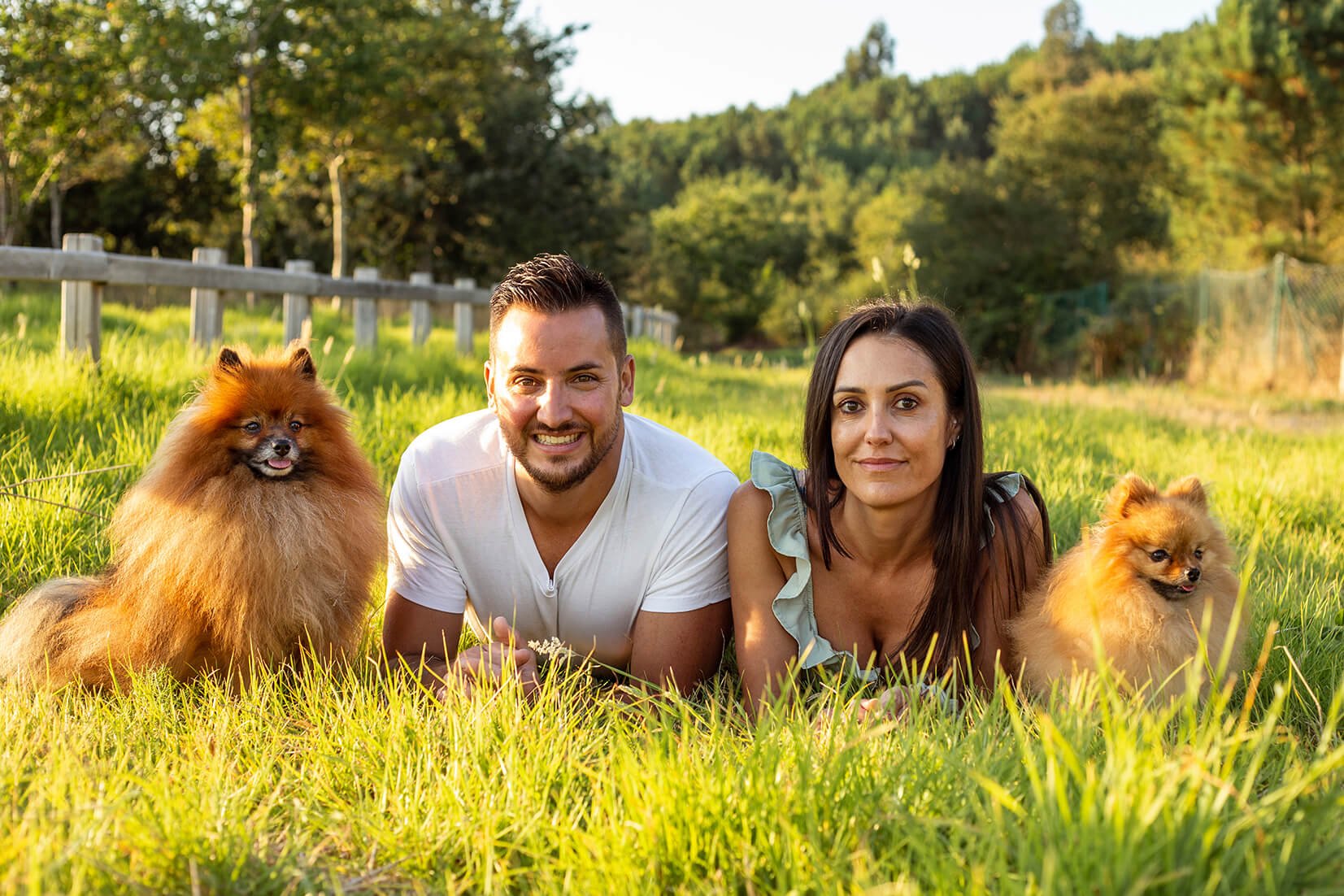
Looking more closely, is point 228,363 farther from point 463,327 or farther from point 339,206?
point 339,206

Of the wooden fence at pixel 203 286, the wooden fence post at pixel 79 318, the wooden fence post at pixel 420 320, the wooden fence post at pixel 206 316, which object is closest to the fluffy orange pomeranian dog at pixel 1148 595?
the wooden fence at pixel 203 286

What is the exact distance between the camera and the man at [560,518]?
2955 mm

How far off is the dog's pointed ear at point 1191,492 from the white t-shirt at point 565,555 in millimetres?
1442

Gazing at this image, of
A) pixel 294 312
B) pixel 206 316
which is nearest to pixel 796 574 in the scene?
pixel 206 316

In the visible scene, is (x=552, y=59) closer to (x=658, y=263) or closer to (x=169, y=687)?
(x=658, y=263)

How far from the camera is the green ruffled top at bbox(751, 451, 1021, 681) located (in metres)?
3.03

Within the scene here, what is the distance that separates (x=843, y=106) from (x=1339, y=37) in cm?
6649

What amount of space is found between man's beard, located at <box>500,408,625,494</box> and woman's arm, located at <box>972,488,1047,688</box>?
4.56 ft

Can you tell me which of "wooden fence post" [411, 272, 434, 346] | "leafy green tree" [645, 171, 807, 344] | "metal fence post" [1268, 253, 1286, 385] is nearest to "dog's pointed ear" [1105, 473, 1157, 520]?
"wooden fence post" [411, 272, 434, 346]

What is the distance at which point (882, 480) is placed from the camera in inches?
115

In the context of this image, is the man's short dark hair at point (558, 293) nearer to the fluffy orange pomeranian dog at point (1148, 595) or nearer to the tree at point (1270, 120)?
the fluffy orange pomeranian dog at point (1148, 595)

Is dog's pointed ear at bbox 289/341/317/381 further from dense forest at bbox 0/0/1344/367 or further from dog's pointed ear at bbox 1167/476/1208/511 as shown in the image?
dense forest at bbox 0/0/1344/367

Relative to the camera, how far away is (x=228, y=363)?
282 cm

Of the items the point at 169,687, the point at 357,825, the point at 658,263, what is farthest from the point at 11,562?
the point at 658,263
